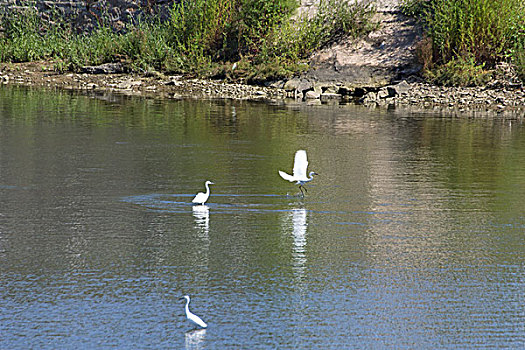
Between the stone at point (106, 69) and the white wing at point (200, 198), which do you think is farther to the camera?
the stone at point (106, 69)

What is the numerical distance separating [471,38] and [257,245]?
1602 centimetres

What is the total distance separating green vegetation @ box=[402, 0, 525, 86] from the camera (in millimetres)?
20281

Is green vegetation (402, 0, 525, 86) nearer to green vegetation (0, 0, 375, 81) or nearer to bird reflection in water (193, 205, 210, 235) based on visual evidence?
green vegetation (0, 0, 375, 81)

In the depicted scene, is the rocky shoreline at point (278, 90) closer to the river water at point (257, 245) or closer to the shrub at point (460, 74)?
the shrub at point (460, 74)

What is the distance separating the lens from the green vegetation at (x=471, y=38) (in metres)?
20.3

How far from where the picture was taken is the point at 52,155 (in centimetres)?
985

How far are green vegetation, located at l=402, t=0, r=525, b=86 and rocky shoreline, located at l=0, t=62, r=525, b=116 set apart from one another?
0.80 meters

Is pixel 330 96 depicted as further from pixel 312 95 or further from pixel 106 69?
pixel 106 69

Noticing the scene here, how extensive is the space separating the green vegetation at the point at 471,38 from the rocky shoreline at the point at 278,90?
80cm

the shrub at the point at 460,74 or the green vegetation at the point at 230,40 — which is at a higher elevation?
the green vegetation at the point at 230,40

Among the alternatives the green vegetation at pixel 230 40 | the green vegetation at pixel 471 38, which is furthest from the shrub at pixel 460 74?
the green vegetation at pixel 230 40

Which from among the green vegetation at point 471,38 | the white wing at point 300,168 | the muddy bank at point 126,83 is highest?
the green vegetation at point 471,38

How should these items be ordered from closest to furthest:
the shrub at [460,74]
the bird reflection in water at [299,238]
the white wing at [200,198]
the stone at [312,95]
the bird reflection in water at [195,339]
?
the bird reflection in water at [195,339], the bird reflection in water at [299,238], the white wing at [200,198], the shrub at [460,74], the stone at [312,95]

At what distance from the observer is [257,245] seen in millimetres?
5996
